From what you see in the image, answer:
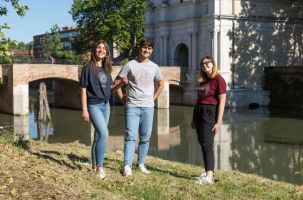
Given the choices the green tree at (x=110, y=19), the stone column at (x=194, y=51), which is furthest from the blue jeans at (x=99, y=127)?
the green tree at (x=110, y=19)

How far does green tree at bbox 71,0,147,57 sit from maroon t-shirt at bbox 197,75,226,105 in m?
36.5

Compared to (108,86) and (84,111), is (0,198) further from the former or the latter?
(108,86)

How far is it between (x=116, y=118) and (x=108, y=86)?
70.2 ft

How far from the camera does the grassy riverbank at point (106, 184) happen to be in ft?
18.0

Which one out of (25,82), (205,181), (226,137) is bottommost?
(226,137)

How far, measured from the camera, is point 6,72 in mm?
28516

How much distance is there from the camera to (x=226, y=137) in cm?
2048

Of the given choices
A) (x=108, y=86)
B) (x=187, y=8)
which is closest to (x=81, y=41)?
(x=187, y=8)

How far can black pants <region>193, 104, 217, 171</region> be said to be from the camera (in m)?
7.13

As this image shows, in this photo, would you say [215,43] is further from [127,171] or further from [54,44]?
[54,44]

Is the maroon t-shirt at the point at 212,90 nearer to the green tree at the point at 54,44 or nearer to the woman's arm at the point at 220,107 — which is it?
the woman's arm at the point at 220,107

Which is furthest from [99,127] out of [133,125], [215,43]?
[215,43]

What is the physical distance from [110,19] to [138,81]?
1443 inches

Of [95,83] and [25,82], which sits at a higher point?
[25,82]
